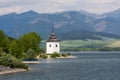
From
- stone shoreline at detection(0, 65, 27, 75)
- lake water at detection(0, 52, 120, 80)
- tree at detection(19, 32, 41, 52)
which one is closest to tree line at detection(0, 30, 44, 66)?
tree at detection(19, 32, 41, 52)

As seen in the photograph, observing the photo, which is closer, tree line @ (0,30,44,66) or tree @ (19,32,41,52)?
tree line @ (0,30,44,66)

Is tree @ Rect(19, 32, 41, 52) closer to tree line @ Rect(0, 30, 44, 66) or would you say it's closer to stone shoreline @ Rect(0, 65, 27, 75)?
tree line @ Rect(0, 30, 44, 66)

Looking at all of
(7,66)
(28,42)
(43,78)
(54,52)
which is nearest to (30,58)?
(28,42)

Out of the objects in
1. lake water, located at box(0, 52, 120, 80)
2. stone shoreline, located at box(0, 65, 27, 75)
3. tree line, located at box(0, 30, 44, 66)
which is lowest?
lake water, located at box(0, 52, 120, 80)

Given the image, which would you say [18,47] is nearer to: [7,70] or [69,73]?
[7,70]

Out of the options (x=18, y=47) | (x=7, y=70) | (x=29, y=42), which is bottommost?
(x=7, y=70)

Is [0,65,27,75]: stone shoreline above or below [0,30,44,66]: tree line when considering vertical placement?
below

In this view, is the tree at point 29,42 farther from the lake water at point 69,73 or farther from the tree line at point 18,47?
the lake water at point 69,73

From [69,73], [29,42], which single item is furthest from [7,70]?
[29,42]

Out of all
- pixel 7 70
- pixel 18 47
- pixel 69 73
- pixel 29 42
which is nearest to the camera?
pixel 69 73

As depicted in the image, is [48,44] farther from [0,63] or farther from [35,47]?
[0,63]

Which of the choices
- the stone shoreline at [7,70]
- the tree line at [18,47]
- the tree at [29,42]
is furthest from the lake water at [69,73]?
the tree at [29,42]

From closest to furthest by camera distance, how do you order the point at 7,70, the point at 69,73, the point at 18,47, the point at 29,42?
the point at 69,73
the point at 7,70
the point at 18,47
the point at 29,42

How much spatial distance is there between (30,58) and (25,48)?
15.2m
